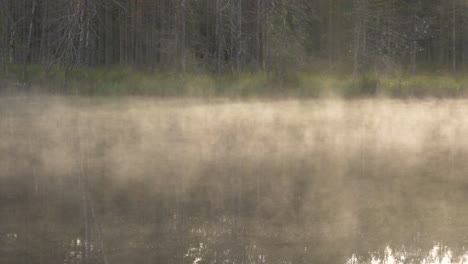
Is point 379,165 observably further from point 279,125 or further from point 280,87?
point 280,87

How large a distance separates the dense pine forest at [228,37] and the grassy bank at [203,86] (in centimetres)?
17

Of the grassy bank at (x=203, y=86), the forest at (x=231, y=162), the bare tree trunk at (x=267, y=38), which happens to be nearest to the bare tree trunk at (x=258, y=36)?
the forest at (x=231, y=162)

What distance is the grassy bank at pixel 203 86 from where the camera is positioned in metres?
21.2

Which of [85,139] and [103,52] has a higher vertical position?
[103,52]

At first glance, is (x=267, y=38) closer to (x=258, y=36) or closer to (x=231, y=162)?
(x=258, y=36)

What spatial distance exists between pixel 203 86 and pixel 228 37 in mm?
7340

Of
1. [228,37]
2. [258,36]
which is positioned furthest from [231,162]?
[228,37]

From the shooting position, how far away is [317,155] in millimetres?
10508

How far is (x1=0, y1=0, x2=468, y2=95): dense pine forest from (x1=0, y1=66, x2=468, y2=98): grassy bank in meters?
0.17

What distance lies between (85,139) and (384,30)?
1977 centimetres

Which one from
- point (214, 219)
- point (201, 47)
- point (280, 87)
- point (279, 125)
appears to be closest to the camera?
point (214, 219)

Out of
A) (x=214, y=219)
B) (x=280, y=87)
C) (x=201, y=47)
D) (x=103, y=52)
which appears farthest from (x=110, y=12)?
(x=214, y=219)

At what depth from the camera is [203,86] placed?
2177 centimetres

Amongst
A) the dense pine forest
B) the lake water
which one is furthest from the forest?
the dense pine forest
